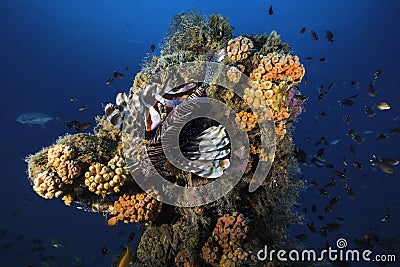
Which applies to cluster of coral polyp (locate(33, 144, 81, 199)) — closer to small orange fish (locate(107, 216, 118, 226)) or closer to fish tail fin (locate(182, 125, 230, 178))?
small orange fish (locate(107, 216, 118, 226))

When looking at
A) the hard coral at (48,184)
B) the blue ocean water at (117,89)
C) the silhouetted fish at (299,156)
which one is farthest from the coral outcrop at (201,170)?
the blue ocean water at (117,89)

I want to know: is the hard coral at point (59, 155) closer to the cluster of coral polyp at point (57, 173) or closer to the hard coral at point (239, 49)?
the cluster of coral polyp at point (57, 173)

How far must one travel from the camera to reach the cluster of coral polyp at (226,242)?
3650mm

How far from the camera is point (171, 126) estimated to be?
122 inches

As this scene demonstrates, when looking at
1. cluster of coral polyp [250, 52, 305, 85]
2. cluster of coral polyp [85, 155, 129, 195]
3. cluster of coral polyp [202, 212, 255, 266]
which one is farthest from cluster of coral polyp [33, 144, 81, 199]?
cluster of coral polyp [250, 52, 305, 85]

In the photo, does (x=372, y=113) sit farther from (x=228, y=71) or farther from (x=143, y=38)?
(x=143, y=38)

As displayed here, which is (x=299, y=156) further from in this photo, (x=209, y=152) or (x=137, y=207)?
(x=137, y=207)

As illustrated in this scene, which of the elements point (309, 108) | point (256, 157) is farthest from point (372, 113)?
point (309, 108)

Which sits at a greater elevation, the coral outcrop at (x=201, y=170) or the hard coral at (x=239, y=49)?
the hard coral at (x=239, y=49)

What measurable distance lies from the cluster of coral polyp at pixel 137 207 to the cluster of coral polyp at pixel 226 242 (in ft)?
3.10

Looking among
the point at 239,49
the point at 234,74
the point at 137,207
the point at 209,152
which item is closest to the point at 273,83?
the point at 234,74

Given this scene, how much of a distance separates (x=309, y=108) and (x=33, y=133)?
59032 mm

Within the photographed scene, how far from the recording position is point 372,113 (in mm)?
7434

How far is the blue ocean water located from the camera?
30469mm
